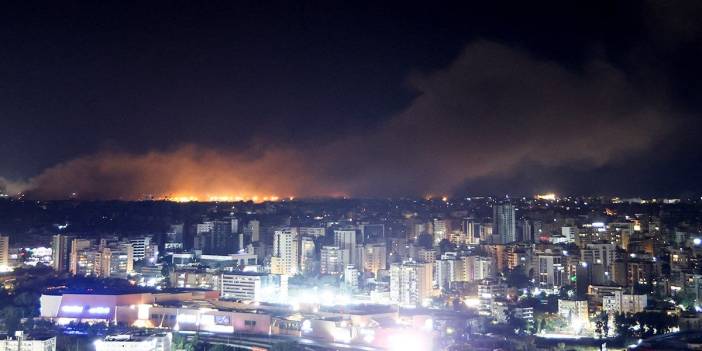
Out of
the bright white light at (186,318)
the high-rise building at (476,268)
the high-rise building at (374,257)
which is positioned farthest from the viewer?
the high-rise building at (374,257)

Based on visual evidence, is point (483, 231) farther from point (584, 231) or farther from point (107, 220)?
point (107, 220)

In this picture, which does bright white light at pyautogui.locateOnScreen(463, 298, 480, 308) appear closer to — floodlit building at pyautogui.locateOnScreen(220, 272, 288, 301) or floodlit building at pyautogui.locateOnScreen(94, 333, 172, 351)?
floodlit building at pyautogui.locateOnScreen(220, 272, 288, 301)

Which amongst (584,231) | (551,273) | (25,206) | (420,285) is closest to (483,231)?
(584,231)

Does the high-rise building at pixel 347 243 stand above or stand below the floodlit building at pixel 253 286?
above

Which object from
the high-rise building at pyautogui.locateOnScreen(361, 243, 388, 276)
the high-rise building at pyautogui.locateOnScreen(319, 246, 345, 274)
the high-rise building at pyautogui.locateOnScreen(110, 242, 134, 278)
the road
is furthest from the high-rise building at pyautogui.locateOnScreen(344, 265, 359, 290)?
the high-rise building at pyautogui.locateOnScreen(110, 242, 134, 278)

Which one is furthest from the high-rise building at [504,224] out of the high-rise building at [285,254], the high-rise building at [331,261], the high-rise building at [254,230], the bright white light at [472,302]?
the high-rise building at [254,230]

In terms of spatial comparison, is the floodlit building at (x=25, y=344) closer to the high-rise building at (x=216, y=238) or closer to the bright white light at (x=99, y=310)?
the bright white light at (x=99, y=310)

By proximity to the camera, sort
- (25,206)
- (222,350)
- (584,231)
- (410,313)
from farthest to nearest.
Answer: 1. (25,206)
2. (584,231)
3. (410,313)
4. (222,350)
